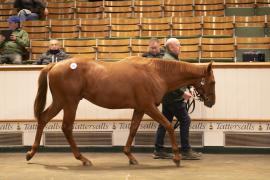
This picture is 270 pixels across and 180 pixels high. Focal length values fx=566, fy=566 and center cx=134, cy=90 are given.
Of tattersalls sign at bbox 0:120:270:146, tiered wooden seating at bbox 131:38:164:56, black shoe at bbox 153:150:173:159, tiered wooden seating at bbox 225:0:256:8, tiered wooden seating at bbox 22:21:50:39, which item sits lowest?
black shoe at bbox 153:150:173:159

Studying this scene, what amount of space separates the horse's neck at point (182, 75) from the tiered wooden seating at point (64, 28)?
5.66 m

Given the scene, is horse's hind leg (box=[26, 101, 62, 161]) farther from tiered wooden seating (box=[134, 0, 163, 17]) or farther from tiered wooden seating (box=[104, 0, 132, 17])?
tiered wooden seating (box=[134, 0, 163, 17])

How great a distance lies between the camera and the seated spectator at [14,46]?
35.6ft

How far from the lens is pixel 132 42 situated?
1180 cm

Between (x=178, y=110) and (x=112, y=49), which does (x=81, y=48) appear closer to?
(x=112, y=49)

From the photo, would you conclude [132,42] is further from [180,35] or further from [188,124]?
[188,124]

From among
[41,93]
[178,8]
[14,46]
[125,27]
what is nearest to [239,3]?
[178,8]

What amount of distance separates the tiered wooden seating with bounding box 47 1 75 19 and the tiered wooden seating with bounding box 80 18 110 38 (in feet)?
4.03

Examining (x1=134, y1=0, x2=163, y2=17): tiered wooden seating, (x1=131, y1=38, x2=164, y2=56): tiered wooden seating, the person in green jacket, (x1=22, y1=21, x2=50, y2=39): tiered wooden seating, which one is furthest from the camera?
(x1=134, y1=0, x2=163, y2=17): tiered wooden seating

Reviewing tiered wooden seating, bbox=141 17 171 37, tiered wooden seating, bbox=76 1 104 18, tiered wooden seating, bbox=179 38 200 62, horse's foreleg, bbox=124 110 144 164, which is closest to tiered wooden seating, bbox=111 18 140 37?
tiered wooden seating, bbox=141 17 171 37

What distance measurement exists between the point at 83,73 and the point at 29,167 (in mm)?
1457

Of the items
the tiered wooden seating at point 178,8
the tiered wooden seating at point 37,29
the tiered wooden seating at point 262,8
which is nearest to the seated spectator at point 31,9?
the tiered wooden seating at point 37,29

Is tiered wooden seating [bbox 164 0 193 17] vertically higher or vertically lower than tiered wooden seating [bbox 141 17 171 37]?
higher

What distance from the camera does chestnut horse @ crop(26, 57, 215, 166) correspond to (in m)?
7.62
